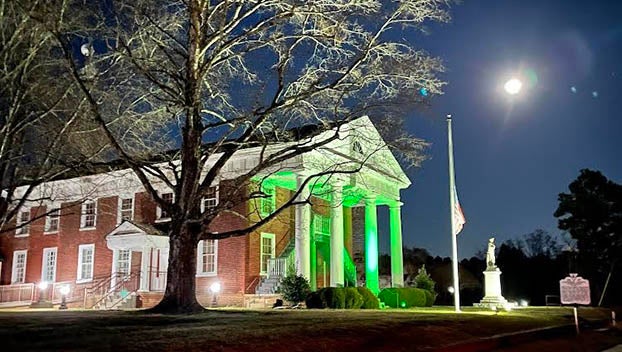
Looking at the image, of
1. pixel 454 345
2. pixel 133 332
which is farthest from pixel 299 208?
pixel 133 332

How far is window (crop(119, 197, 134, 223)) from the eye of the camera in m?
34.8

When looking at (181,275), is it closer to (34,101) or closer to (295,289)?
(34,101)

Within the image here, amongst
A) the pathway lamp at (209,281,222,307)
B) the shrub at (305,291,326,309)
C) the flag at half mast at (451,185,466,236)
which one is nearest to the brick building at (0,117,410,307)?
the pathway lamp at (209,281,222,307)

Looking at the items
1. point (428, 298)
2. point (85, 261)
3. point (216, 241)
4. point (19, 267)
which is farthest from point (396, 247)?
point (19, 267)

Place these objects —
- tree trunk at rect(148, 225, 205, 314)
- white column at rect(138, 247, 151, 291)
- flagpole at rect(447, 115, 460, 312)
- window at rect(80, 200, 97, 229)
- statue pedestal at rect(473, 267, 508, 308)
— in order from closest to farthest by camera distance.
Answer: tree trunk at rect(148, 225, 205, 314) → flagpole at rect(447, 115, 460, 312) → statue pedestal at rect(473, 267, 508, 308) → white column at rect(138, 247, 151, 291) → window at rect(80, 200, 97, 229)

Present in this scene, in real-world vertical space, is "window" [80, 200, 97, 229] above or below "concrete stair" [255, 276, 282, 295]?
above

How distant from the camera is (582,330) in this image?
2092 cm

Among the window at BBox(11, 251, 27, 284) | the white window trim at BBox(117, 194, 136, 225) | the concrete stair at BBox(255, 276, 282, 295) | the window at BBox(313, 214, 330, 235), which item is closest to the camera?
the concrete stair at BBox(255, 276, 282, 295)

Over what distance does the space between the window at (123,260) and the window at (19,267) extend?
868 cm

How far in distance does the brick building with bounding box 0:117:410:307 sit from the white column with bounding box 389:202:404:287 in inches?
2.4

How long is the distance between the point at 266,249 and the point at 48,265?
15.2m

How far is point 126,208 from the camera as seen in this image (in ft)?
116

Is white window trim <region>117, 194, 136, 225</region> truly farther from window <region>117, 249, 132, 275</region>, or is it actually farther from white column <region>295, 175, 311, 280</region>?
white column <region>295, 175, 311, 280</region>

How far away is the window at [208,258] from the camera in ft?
103
